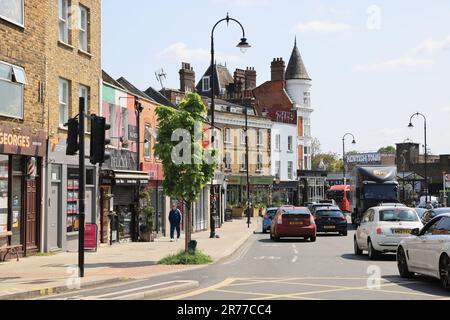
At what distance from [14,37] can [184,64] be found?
50309mm

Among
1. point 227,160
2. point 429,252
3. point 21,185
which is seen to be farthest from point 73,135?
point 227,160

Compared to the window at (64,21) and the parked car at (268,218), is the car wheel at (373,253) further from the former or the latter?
the parked car at (268,218)

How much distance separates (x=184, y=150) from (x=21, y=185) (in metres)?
5.23

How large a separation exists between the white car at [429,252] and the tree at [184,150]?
22.4ft

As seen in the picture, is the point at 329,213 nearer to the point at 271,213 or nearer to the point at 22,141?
the point at 271,213

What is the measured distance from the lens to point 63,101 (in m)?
25.2

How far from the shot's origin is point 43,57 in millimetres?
23141

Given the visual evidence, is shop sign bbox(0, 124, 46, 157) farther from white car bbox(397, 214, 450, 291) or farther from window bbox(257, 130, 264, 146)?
window bbox(257, 130, 264, 146)

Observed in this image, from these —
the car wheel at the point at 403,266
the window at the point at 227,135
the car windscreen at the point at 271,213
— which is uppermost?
the window at the point at 227,135

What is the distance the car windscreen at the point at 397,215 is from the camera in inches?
854

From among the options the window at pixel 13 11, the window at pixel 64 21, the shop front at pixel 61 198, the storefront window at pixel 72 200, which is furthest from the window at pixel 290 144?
the window at pixel 13 11

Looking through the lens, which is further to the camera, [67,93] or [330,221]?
[330,221]

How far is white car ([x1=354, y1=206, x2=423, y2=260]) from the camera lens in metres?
21.0

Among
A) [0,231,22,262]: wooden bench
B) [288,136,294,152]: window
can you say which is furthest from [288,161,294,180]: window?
[0,231,22,262]: wooden bench
